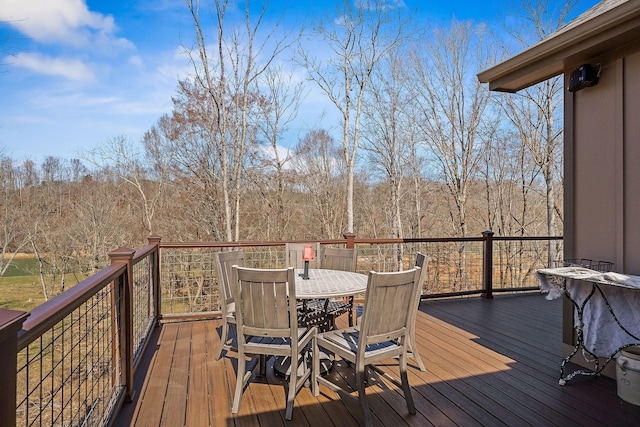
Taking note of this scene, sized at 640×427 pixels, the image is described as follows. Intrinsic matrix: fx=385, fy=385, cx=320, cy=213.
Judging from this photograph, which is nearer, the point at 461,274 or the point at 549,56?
the point at 549,56

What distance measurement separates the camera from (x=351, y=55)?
1084cm

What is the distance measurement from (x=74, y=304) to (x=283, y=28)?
30.5 ft

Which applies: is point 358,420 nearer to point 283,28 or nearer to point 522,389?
point 522,389

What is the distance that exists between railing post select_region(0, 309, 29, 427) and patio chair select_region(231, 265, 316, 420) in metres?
1.47

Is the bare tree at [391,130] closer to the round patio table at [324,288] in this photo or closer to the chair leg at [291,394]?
the round patio table at [324,288]

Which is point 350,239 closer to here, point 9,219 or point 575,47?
Answer: point 575,47

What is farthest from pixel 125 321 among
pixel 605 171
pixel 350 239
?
pixel 605 171

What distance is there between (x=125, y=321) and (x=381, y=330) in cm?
173

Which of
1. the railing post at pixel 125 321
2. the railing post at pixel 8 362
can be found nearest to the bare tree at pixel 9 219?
the railing post at pixel 125 321

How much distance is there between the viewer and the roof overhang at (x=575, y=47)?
262 cm

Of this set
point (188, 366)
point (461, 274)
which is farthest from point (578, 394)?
point (461, 274)

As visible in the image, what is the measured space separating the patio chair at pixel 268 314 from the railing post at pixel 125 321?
75 centimetres

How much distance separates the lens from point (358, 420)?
2.44m

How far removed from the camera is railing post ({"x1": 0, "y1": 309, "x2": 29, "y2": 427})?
3.13 feet
